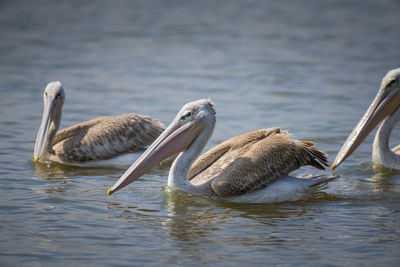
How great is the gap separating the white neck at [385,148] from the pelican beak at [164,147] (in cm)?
222

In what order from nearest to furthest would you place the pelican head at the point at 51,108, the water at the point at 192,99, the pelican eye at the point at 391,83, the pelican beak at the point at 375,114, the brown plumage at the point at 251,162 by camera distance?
the water at the point at 192,99 → the brown plumage at the point at 251,162 → the pelican beak at the point at 375,114 → the pelican eye at the point at 391,83 → the pelican head at the point at 51,108

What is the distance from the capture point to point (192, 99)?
375 inches

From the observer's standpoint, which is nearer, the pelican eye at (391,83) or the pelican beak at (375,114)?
the pelican beak at (375,114)

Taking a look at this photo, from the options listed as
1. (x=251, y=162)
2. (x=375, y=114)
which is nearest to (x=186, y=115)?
(x=251, y=162)

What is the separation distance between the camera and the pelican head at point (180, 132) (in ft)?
17.2

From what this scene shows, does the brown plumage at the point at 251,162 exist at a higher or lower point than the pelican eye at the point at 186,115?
lower

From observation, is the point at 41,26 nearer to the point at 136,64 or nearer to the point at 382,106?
the point at 136,64

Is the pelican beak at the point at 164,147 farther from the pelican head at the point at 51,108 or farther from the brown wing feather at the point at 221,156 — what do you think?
the pelican head at the point at 51,108

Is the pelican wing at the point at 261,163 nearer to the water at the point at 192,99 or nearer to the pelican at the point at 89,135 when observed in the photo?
the water at the point at 192,99

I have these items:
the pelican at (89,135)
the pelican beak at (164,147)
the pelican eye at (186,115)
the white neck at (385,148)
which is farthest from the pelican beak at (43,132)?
the white neck at (385,148)

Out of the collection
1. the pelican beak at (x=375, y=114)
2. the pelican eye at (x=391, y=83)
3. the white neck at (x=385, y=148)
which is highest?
the pelican eye at (x=391, y=83)

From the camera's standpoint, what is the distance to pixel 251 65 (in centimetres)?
1202

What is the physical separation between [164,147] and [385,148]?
2607 mm

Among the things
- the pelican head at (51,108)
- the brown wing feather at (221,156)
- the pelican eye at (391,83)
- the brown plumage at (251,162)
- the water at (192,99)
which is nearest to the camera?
the water at (192,99)
